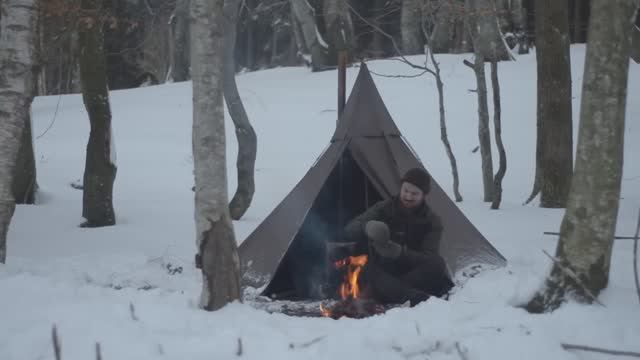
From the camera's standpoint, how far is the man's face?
19.6 ft

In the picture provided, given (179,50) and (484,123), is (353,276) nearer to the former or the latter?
(484,123)

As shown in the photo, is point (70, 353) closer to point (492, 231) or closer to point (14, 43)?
point (14, 43)

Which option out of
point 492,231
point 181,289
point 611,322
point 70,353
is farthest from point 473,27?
point 70,353

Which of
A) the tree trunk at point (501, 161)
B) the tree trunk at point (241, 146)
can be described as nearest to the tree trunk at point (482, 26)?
the tree trunk at point (501, 161)

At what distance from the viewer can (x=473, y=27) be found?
12.9 metres

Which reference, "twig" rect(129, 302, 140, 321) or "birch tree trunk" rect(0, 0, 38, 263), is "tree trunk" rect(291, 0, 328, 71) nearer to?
"birch tree trunk" rect(0, 0, 38, 263)

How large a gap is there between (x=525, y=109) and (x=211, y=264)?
1256cm

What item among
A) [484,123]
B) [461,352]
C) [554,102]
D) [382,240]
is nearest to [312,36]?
[484,123]

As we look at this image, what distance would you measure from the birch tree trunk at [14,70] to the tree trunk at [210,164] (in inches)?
58.1

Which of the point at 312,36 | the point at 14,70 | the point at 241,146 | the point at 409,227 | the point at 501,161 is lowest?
the point at 409,227

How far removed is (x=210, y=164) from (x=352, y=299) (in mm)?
1485

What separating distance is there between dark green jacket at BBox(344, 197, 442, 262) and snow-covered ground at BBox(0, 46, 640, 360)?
52cm

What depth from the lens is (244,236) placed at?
8.67m

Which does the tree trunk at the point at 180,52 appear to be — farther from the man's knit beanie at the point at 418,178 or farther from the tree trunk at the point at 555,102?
the man's knit beanie at the point at 418,178
